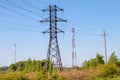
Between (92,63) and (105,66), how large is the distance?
15617mm

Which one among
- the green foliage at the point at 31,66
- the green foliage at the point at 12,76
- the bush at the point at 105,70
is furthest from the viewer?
the bush at the point at 105,70

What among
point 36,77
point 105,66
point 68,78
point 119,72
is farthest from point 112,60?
point 36,77

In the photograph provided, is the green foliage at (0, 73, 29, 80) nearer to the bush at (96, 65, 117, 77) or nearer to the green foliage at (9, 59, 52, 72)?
the green foliage at (9, 59, 52, 72)

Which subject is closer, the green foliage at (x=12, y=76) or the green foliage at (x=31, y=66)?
the green foliage at (x=12, y=76)

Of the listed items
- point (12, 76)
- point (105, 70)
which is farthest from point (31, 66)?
point (12, 76)

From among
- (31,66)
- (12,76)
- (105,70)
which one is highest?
(31,66)

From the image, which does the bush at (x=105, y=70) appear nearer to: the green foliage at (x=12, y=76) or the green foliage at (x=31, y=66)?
the green foliage at (x=31, y=66)

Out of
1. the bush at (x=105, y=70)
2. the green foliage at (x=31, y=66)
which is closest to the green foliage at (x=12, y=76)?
the green foliage at (x=31, y=66)

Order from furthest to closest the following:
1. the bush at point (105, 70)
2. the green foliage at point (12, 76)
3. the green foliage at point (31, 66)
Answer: the bush at point (105, 70) → the green foliage at point (31, 66) → the green foliage at point (12, 76)

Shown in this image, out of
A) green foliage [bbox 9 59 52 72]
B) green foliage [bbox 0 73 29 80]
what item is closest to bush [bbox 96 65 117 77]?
green foliage [bbox 9 59 52 72]

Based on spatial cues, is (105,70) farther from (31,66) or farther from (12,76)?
(12,76)

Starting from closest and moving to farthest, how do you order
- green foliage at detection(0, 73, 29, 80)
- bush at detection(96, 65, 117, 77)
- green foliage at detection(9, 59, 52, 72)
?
green foliage at detection(0, 73, 29, 80), green foliage at detection(9, 59, 52, 72), bush at detection(96, 65, 117, 77)

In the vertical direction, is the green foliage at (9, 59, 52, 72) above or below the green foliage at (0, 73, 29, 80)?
above

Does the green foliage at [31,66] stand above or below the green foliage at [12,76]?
above
